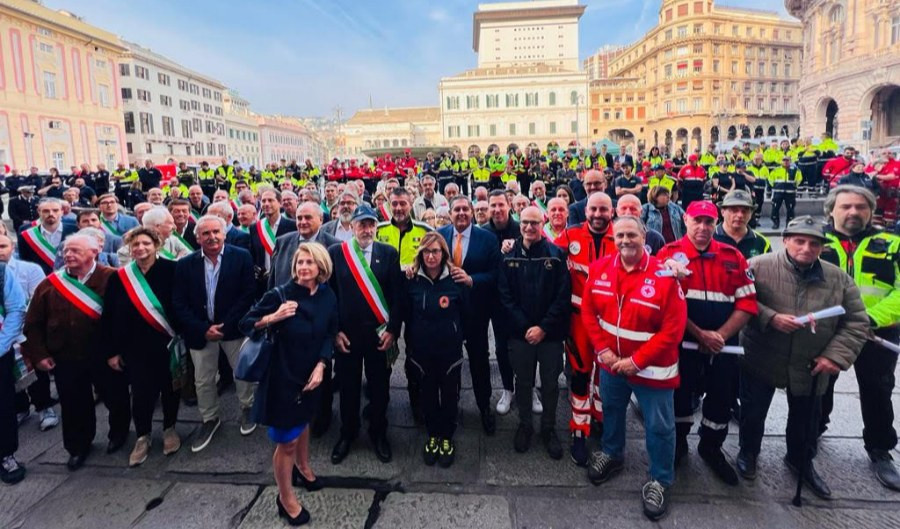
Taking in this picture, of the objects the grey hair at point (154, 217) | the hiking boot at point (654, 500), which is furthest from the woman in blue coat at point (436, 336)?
the grey hair at point (154, 217)

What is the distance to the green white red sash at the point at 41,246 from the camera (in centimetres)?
540

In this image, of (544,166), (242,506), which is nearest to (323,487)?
(242,506)

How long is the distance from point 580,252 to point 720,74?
266 ft

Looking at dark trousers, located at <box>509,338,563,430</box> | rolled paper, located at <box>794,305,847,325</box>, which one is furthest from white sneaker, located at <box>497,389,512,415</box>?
rolled paper, located at <box>794,305,847,325</box>

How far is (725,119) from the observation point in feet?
230

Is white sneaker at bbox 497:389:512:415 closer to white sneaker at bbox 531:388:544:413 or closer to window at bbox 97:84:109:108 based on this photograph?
white sneaker at bbox 531:388:544:413

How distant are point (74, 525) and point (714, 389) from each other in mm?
4417

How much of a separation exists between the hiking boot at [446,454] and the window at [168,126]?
67.6 m

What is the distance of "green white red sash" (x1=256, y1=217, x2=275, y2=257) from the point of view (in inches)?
210

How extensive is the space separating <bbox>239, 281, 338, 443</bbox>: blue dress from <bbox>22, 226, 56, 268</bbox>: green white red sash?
155 inches

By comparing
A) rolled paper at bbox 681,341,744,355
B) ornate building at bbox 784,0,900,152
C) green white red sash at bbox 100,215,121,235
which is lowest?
rolled paper at bbox 681,341,744,355

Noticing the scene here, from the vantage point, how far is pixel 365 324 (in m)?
3.84

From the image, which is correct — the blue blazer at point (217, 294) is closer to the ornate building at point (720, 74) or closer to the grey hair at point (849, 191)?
the grey hair at point (849, 191)

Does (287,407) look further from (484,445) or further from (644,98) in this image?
(644,98)
